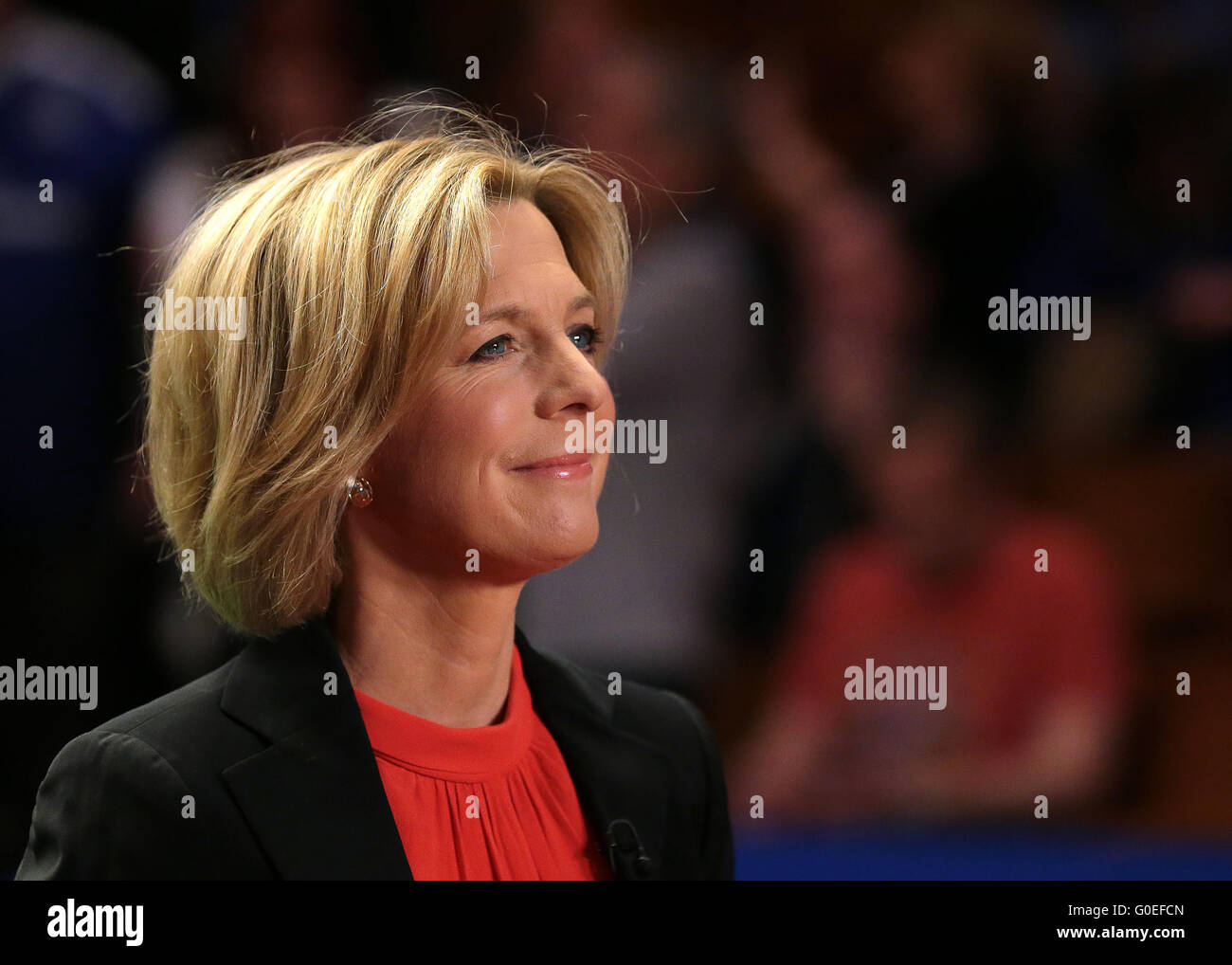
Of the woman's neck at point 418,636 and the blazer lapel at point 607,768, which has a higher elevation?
the woman's neck at point 418,636

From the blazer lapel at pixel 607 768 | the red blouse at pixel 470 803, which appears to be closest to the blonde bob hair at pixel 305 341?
the red blouse at pixel 470 803

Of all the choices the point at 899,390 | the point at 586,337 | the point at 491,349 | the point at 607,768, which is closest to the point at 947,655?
the point at 899,390

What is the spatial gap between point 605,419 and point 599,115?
0.70m

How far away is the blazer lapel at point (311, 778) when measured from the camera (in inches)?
62.4

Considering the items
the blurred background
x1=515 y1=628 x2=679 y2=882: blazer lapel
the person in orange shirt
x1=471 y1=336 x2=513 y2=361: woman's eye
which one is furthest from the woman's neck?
the person in orange shirt

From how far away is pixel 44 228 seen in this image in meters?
2.09

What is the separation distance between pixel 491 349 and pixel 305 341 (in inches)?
9.2

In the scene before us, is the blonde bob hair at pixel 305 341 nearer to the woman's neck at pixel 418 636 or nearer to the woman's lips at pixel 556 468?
the woman's neck at pixel 418 636

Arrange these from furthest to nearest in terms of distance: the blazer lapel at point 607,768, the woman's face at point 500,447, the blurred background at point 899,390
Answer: the blurred background at point 899,390 < the blazer lapel at point 607,768 < the woman's face at point 500,447

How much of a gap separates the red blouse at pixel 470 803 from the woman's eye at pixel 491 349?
0.47m

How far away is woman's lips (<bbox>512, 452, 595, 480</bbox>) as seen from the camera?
5.58ft

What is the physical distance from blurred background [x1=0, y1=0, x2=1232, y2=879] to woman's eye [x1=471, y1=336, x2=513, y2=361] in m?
0.50
